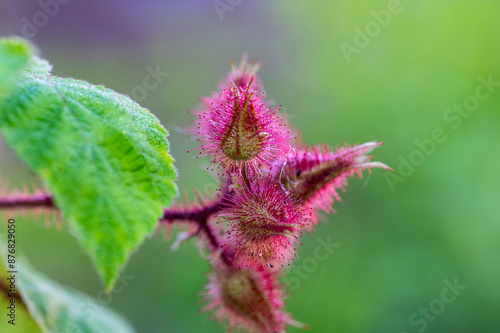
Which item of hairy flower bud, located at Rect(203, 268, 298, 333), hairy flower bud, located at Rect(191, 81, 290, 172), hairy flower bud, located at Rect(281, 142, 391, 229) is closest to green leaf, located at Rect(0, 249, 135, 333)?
hairy flower bud, located at Rect(203, 268, 298, 333)

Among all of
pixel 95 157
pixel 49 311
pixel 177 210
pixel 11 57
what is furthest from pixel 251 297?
pixel 11 57

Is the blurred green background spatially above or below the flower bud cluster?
above

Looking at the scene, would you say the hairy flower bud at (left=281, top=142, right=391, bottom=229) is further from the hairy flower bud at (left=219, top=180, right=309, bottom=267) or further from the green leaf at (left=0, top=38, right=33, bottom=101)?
the green leaf at (left=0, top=38, right=33, bottom=101)

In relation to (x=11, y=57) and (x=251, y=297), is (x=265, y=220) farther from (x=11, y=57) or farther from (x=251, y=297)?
(x=11, y=57)

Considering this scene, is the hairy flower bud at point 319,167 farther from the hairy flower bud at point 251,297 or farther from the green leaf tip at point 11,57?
the green leaf tip at point 11,57

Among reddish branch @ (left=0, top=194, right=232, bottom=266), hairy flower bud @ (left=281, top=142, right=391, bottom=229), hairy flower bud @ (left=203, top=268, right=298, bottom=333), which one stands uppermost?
reddish branch @ (left=0, top=194, right=232, bottom=266)

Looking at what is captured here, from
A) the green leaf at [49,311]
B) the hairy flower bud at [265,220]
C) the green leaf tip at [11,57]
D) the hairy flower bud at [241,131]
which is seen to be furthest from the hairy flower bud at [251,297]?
the green leaf tip at [11,57]
